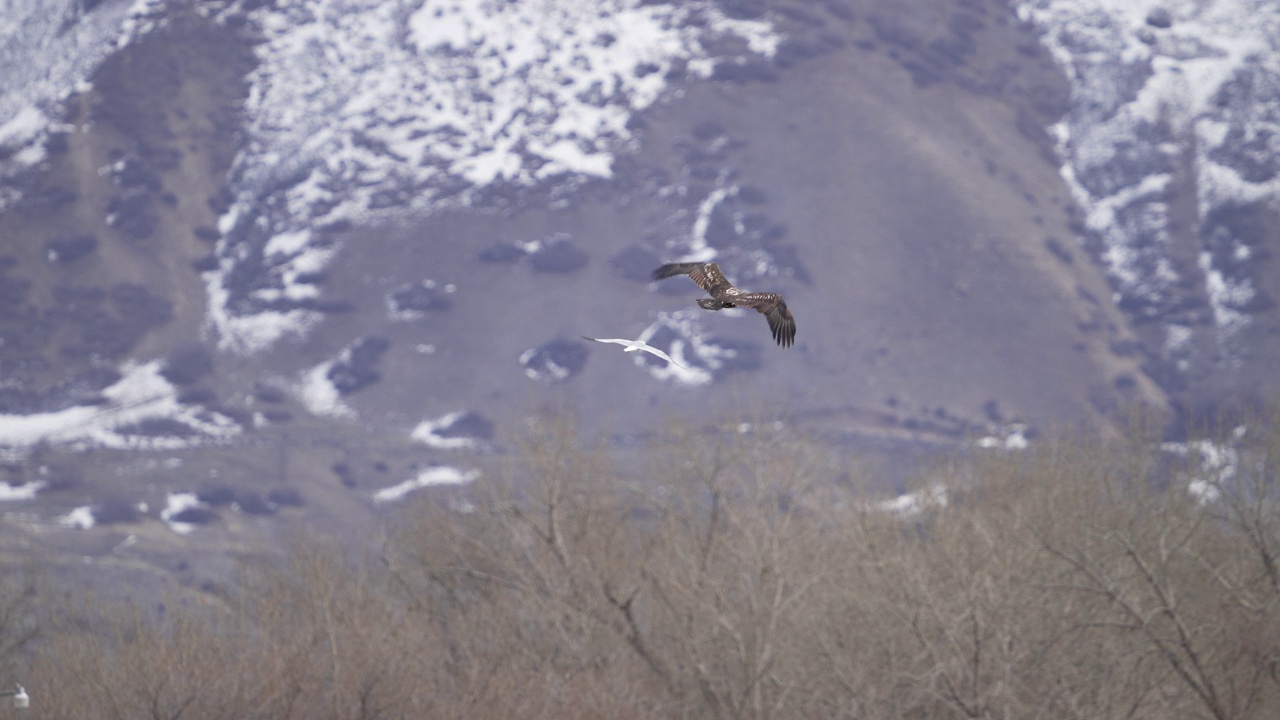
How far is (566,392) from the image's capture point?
7603 inches

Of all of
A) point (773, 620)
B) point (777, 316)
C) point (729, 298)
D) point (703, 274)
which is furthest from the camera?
point (773, 620)

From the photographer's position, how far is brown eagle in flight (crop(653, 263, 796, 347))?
56.7ft

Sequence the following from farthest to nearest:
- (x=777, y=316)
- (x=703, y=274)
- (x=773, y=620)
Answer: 1. (x=773, y=620)
2. (x=703, y=274)
3. (x=777, y=316)

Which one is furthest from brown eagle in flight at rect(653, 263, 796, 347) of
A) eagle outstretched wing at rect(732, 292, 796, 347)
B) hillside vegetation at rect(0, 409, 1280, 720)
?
hillside vegetation at rect(0, 409, 1280, 720)

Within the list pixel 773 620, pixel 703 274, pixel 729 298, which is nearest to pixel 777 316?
pixel 703 274

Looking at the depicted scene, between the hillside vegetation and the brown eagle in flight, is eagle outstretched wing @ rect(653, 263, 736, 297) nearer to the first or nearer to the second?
the brown eagle in flight

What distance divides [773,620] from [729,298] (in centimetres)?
2440

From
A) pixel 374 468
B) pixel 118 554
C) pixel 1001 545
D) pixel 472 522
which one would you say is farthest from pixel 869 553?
pixel 374 468

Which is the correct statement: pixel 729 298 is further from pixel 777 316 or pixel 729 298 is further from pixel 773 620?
pixel 773 620

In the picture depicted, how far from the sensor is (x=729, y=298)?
17.2 metres

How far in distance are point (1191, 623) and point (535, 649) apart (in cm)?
1593

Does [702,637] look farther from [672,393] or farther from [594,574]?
[672,393]

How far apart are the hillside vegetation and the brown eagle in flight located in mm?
19965

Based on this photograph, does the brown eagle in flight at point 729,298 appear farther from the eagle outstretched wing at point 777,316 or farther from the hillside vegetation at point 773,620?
the hillside vegetation at point 773,620
